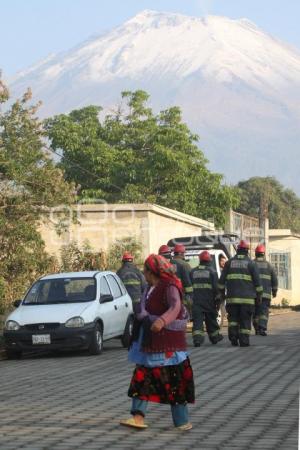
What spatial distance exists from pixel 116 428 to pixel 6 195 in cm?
1686

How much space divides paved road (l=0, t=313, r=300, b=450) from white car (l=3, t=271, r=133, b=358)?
0.34 m

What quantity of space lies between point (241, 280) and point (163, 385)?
11.0m

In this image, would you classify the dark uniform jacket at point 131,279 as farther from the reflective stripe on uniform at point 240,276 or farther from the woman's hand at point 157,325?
the woman's hand at point 157,325

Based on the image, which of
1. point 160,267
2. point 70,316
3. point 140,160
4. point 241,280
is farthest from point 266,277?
point 140,160

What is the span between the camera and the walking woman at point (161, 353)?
11.0 m

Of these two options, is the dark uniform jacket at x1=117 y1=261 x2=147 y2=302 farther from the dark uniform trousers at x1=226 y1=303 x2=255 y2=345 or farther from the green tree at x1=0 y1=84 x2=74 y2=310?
the green tree at x1=0 y1=84 x2=74 y2=310

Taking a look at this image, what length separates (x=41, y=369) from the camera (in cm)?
1789

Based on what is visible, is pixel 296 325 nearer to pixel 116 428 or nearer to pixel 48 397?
pixel 48 397

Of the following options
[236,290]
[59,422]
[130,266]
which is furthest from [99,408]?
[130,266]

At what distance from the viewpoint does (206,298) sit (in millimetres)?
22453

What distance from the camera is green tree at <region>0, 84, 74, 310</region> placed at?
90.2 feet

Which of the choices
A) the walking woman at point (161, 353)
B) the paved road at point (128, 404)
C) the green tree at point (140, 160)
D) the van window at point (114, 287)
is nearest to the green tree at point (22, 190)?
the van window at point (114, 287)

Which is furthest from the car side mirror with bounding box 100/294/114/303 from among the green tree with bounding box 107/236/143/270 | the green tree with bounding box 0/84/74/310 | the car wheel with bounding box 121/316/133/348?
the green tree with bounding box 107/236/143/270

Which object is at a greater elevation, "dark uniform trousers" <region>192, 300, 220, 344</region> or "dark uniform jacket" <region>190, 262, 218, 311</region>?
"dark uniform jacket" <region>190, 262, 218, 311</region>
